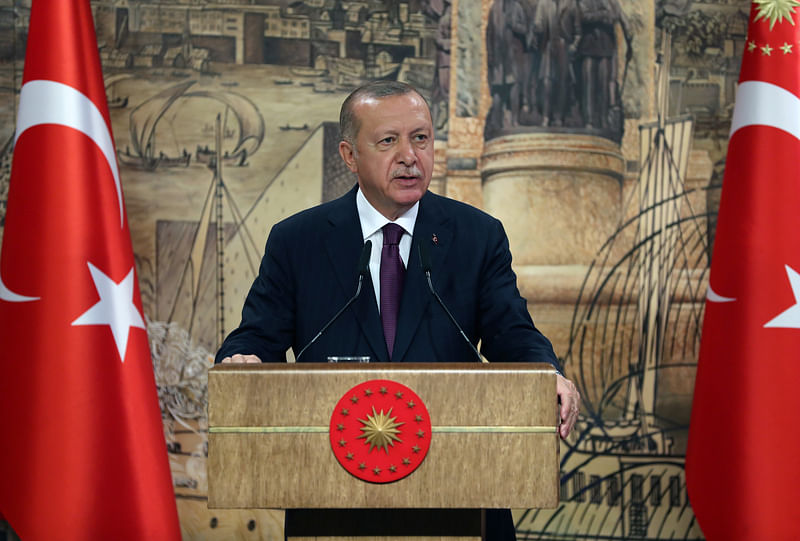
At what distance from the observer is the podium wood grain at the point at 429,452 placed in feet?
4.77

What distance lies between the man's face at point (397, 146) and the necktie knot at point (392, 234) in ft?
0.18

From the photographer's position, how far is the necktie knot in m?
2.09

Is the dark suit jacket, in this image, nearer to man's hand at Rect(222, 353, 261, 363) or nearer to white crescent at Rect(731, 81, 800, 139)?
man's hand at Rect(222, 353, 261, 363)

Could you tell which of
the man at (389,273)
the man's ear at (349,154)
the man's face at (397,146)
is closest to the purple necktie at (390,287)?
the man at (389,273)

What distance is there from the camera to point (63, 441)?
3.25 m

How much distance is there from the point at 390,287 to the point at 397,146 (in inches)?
13.3

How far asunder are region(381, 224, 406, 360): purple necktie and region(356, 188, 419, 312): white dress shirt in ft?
0.04

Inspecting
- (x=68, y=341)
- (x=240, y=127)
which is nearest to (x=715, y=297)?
(x=240, y=127)

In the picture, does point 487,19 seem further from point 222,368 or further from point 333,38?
point 222,368

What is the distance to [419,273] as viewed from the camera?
1991 mm

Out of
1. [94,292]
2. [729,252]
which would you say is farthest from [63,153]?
[729,252]

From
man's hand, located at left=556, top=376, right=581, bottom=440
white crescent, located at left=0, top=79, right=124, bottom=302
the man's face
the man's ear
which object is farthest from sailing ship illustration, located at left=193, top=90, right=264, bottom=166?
man's hand, located at left=556, top=376, right=581, bottom=440

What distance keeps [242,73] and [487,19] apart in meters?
1.20

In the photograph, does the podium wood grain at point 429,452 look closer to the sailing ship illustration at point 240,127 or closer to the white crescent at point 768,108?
the white crescent at point 768,108
